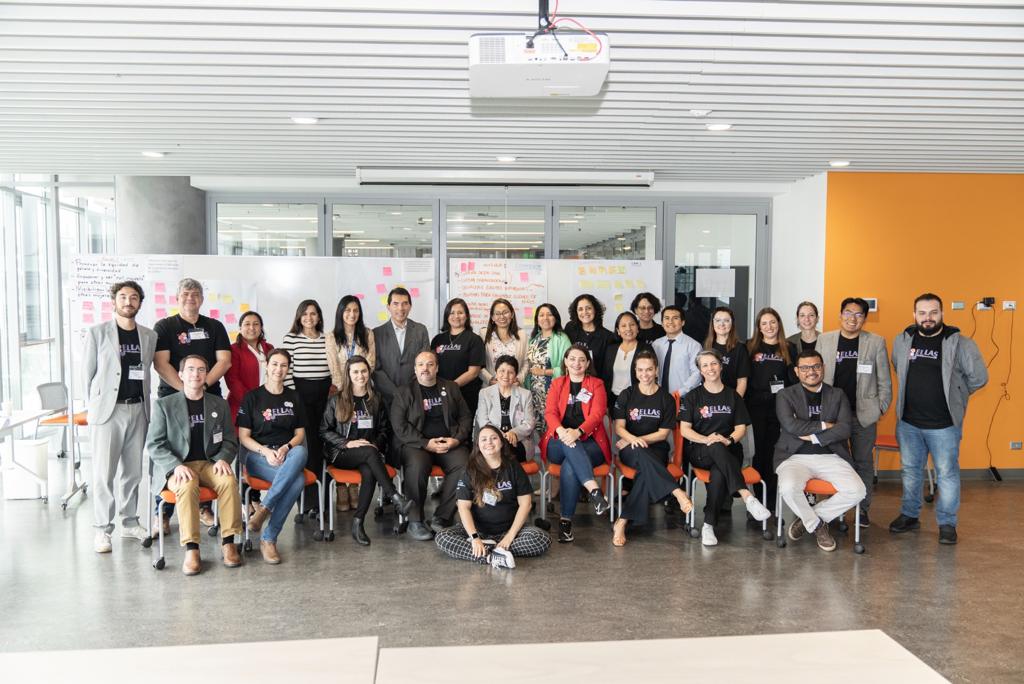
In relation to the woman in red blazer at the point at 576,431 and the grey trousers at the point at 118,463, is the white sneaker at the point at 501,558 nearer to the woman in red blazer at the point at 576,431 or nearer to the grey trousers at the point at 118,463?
the woman in red blazer at the point at 576,431

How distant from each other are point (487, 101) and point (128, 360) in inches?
110

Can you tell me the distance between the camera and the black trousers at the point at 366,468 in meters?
4.86

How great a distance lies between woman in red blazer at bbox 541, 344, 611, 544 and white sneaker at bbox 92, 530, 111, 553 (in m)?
2.88

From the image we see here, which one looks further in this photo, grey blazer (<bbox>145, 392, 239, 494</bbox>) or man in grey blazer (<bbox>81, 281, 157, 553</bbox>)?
man in grey blazer (<bbox>81, 281, 157, 553</bbox>)

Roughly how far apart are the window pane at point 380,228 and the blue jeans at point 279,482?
316 centimetres

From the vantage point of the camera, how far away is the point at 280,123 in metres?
4.82

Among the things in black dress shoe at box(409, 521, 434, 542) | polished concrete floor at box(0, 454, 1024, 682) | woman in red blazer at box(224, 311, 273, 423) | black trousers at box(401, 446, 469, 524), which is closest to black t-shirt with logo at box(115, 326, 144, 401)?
woman in red blazer at box(224, 311, 273, 423)

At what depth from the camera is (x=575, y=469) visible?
16.4ft

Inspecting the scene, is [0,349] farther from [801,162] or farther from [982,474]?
[982,474]

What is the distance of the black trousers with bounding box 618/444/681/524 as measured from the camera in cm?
488

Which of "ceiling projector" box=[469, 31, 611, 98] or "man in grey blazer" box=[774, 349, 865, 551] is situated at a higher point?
"ceiling projector" box=[469, 31, 611, 98]

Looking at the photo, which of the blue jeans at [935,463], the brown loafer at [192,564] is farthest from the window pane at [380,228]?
the blue jeans at [935,463]

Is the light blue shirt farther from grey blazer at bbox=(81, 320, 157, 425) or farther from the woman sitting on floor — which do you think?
grey blazer at bbox=(81, 320, 157, 425)

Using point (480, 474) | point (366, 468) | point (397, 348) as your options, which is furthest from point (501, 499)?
point (397, 348)
